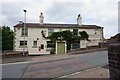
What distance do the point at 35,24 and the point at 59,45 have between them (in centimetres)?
676

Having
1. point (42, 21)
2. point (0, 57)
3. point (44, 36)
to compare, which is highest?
point (42, 21)

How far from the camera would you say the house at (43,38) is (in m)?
40.2

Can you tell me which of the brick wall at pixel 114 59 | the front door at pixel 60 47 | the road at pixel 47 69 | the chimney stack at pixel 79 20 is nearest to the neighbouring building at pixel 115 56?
the brick wall at pixel 114 59

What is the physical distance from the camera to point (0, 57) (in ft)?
90.6

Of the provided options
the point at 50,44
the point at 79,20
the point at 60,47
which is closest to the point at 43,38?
the point at 50,44

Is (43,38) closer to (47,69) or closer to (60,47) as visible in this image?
(60,47)

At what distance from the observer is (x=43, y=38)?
40719 millimetres

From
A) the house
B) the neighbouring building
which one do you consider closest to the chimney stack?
the house

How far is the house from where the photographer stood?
40209mm

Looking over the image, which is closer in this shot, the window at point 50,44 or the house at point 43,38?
the house at point 43,38

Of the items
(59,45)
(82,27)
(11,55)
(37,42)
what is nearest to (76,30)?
(82,27)

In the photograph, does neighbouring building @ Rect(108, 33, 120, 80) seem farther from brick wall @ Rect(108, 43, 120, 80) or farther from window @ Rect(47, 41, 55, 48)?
window @ Rect(47, 41, 55, 48)

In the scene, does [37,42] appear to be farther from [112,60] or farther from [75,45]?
[112,60]

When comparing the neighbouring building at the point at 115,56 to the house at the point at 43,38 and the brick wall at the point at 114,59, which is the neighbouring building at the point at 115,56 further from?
the house at the point at 43,38
